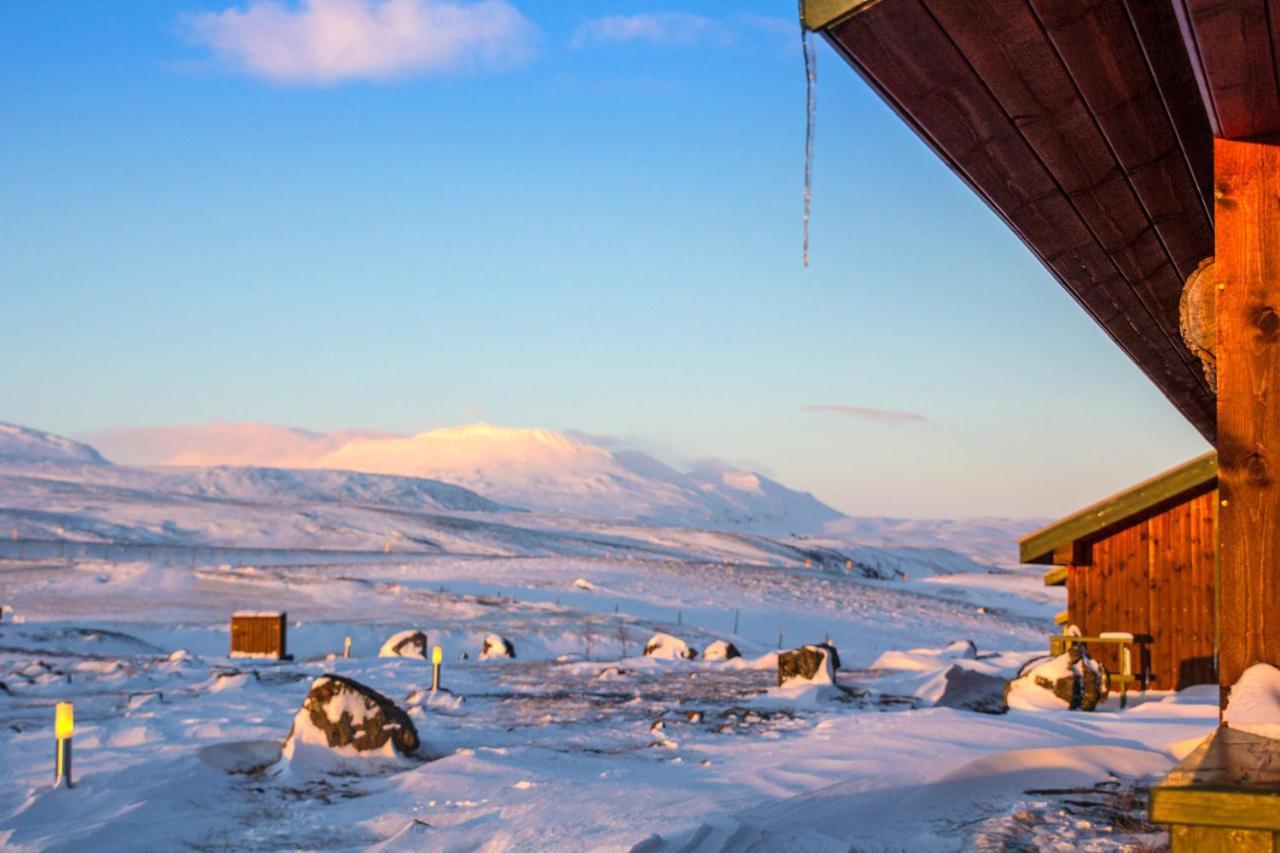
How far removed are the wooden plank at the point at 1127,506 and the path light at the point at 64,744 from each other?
45.5 ft

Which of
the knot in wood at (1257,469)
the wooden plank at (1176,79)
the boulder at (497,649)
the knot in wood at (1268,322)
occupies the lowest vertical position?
the boulder at (497,649)

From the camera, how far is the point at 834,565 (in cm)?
13850

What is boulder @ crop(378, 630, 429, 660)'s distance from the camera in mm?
34656

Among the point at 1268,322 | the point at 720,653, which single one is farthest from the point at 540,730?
the point at 720,653

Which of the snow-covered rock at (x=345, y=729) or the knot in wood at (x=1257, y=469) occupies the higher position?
the knot in wood at (x=1257, y=469)

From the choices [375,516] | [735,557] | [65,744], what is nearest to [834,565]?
[735,557]

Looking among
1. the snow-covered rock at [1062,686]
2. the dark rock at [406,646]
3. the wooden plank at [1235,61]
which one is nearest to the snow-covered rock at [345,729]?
the snow-covered rock at [1062,686]

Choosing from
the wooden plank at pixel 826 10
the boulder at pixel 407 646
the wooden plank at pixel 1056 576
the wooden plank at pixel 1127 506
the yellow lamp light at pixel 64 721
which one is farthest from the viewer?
the boulder at pixel 407 646

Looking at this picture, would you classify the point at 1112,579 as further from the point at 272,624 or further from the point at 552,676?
the point at 272,624

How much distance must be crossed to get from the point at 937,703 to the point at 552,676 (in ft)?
32.4

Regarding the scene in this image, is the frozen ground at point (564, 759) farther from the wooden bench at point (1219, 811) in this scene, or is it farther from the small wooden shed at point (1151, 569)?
the wooden bench at point (1219, 811)

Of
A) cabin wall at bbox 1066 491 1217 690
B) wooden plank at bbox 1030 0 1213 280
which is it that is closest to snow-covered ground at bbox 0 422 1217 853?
cabin wall at bbox 1066 491 1217 690

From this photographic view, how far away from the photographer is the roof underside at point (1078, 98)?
3.22 meters

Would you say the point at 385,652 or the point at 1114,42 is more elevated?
the point at 1114,42
